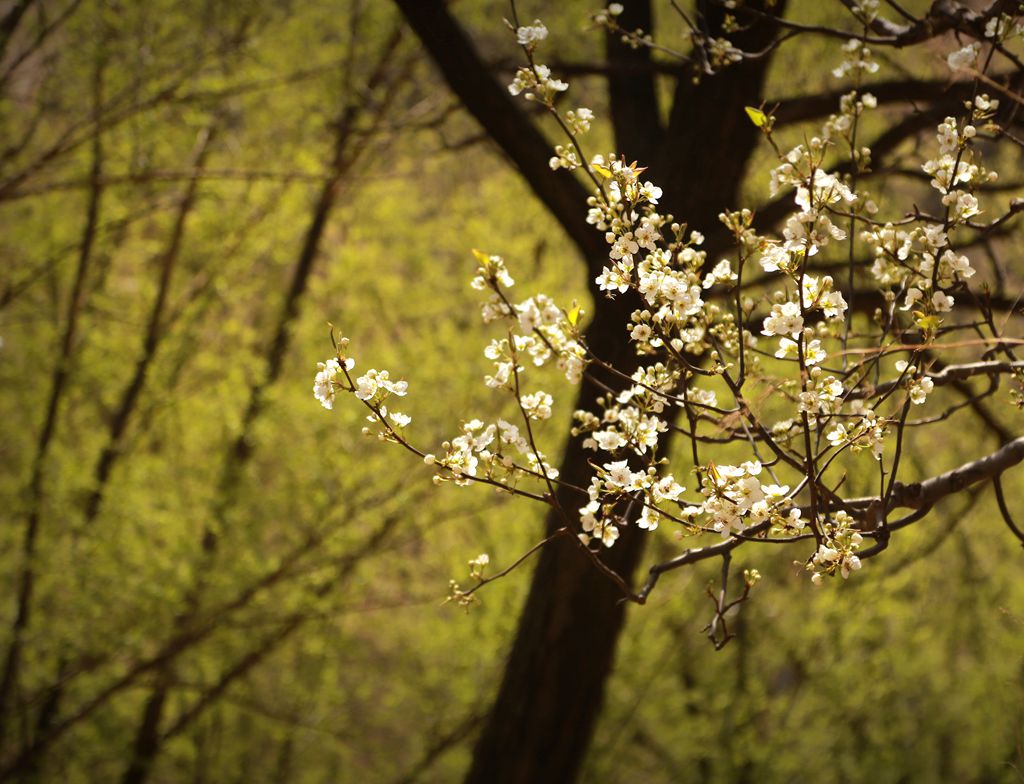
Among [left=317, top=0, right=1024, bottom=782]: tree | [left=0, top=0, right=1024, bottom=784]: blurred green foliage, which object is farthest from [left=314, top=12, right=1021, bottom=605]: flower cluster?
[left=0, top=0, right=1024, bottom=784]: blurred green foliage

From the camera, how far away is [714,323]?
2.62m

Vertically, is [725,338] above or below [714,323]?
below

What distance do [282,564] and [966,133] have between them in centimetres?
457

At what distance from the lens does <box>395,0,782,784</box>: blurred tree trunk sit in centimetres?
312

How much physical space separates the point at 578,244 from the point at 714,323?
84 centimetres

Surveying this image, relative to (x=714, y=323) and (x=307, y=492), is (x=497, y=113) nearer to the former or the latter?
(x=714, y=323)

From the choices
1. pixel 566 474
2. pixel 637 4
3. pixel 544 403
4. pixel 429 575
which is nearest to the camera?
pixel 544 403

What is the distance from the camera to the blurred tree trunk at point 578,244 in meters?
3.12

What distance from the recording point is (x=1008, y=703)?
22.9ft

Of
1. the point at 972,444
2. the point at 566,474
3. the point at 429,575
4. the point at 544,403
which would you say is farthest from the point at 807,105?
the point at 429,575

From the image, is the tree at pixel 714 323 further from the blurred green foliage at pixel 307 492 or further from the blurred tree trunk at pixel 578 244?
the blurred green foliage at pixel 307 492

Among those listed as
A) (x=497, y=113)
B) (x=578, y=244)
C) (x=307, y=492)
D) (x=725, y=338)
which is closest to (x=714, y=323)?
(x=725, y=338)

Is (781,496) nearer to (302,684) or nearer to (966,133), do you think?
(966,133)


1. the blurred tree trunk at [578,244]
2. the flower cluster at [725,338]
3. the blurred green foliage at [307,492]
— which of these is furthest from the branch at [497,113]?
the flower cluster at [725,338]
